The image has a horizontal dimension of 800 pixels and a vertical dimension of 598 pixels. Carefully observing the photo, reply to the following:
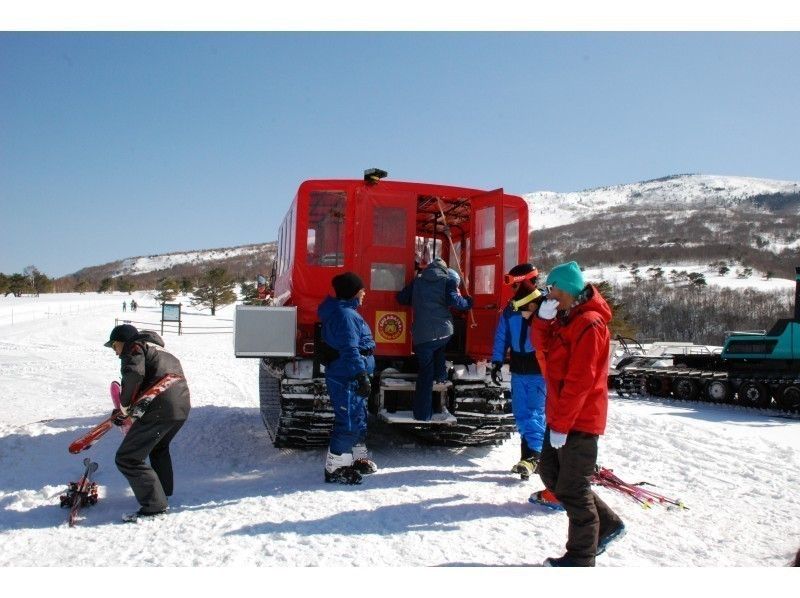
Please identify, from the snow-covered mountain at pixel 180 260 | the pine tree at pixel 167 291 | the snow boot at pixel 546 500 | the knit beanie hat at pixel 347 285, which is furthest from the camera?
the snow-covered mountain at pixel 180 260

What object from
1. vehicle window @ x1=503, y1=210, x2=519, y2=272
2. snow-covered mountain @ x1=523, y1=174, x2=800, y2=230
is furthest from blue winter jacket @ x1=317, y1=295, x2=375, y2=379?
snow-covered mountain @ x1=523, y1=174, x2=800, y2=230

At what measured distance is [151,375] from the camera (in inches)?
183

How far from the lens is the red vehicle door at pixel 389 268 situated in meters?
6.27

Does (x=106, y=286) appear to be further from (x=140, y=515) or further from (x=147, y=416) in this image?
(x=140, y=515)

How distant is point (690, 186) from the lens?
200 m

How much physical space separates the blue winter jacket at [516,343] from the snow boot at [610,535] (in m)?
1.85

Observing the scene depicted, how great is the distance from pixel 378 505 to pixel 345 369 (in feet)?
3.92

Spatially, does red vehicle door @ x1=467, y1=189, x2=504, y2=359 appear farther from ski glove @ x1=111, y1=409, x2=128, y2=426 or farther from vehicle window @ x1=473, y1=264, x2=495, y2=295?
ski glove @ x1=111, y1=409, x2=128, y2=426

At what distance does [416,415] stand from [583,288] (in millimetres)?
2701

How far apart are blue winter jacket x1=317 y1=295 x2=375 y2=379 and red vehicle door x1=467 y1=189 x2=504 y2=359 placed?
4.85ft

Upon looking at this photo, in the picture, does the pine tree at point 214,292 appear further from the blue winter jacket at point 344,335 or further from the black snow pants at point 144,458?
the black snow pants at point 144,458

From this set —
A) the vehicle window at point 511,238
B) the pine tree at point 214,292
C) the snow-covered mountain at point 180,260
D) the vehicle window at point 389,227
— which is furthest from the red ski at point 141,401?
the snow-covered mountain at point 180,260

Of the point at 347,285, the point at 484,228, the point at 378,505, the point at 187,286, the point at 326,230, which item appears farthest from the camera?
the point at 187,286

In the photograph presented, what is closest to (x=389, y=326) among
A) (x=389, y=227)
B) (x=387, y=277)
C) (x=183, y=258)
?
(x=387, y=277)
